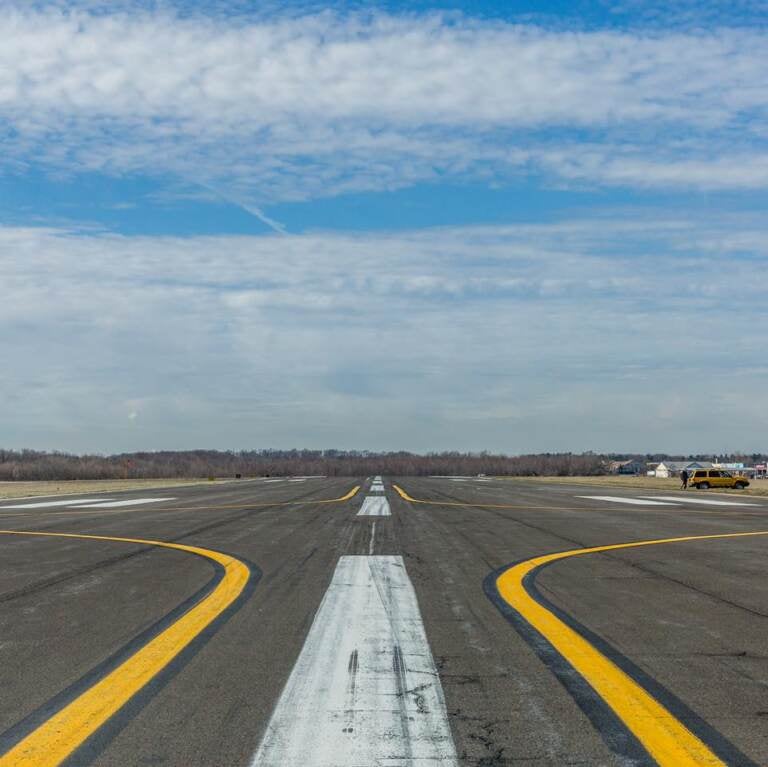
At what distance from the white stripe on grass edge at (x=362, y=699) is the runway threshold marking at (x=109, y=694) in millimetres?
950

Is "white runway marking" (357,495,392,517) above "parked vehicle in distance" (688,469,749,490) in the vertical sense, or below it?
below

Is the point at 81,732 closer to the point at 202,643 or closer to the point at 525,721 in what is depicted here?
the point at 202,643

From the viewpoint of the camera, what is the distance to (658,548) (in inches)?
506

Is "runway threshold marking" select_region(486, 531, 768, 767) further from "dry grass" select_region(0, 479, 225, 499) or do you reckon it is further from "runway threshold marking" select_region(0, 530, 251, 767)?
"dry grass" select_region(0, 479, 225, 499)

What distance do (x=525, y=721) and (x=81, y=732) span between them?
93.2 inches

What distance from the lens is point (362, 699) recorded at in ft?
15.9

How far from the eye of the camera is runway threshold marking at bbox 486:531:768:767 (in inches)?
159

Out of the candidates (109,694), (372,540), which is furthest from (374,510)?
(109,694)

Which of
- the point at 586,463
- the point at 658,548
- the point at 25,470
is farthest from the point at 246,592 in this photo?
the point at 586,463

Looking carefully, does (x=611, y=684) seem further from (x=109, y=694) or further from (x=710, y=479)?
(x=710, y=479)

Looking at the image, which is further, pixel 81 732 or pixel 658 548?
pixel 658 548

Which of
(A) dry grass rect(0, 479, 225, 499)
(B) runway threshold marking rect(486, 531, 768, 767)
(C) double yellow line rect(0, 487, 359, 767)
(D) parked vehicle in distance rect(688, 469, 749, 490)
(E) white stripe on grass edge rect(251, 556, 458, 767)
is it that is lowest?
(A) dry grass rect(0, 479, 225, 499)

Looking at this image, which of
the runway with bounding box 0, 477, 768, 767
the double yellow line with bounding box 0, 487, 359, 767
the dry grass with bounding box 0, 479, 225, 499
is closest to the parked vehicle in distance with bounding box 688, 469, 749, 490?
the dry grass with bounding box 0, 479, 225, 499

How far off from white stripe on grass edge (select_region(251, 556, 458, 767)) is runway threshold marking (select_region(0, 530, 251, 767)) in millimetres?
950
